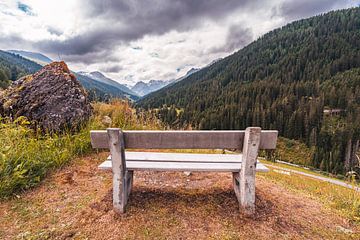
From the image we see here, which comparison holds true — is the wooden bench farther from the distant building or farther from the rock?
the distant building

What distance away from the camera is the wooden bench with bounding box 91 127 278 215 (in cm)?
252

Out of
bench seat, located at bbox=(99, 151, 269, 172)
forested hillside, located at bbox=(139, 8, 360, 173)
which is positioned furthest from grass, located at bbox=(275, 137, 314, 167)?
bench seat, located at bbox=(99, 151, 269, 172)

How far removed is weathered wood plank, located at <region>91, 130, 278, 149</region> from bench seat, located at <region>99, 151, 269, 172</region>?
0.38 metres

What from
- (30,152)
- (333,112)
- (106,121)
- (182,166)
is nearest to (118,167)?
(182,166)

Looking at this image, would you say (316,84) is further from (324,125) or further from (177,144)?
(177,144)

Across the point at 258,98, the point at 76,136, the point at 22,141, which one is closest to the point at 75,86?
the point at 76,136

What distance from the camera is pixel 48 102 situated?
541cm

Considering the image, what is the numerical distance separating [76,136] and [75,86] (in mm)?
1892

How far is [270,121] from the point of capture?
78.2 m

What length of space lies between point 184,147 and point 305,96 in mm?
106143

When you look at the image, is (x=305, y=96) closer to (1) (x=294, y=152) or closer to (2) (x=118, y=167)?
(1) (x=294, y=152)

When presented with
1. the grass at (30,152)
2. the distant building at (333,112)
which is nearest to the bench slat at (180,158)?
the grass at (30,152)

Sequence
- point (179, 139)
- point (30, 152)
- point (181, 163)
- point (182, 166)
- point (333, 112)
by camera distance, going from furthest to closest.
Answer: point (333, 112) → point (30, 152) → point (181, 163) → point (182, 166) → point (179, 139)

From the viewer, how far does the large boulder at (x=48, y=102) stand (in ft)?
17.2
